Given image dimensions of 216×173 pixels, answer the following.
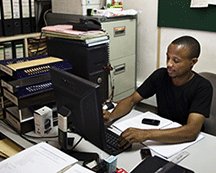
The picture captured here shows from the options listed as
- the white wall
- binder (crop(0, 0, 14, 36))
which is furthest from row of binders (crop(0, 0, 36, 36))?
the white wall

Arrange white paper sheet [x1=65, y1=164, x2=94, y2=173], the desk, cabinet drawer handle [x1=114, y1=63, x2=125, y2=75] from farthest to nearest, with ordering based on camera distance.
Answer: cabinet drawer handle [x1=114, y1=63, x2=125, y2=75]
the desk
white paper sheet [x1=65, y1=164, x2=94, y2=173]

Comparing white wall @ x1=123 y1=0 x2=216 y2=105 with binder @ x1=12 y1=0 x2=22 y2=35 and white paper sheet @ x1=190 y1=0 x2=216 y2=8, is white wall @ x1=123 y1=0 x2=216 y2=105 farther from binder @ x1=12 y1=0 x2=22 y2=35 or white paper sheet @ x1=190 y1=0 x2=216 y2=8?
binder @ x1=12 y1=0 x2=22 y2=35

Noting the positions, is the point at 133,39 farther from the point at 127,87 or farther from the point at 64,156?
the point at 64,156

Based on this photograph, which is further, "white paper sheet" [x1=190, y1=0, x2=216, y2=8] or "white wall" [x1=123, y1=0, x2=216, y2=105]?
"white wall" [x1=123, y1=0, x2=216, y2=105]

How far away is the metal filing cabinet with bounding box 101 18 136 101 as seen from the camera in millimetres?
2670

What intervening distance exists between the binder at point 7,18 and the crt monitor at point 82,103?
1.26 meters

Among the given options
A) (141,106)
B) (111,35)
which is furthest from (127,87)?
(111,35)

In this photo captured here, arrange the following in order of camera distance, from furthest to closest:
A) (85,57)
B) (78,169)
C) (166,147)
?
1. (85,57)
2. (166,147)
3. (78,169)

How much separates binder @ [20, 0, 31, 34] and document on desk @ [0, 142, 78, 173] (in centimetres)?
151

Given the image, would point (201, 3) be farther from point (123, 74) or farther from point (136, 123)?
point (136, 123)

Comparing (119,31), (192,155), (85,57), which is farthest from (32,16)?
(192,155)

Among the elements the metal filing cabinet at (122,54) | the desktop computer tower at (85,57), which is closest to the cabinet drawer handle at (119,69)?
the metal filing cabinet at (122,54)

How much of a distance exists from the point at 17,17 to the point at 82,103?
61.9 inches

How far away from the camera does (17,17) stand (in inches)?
99.3
